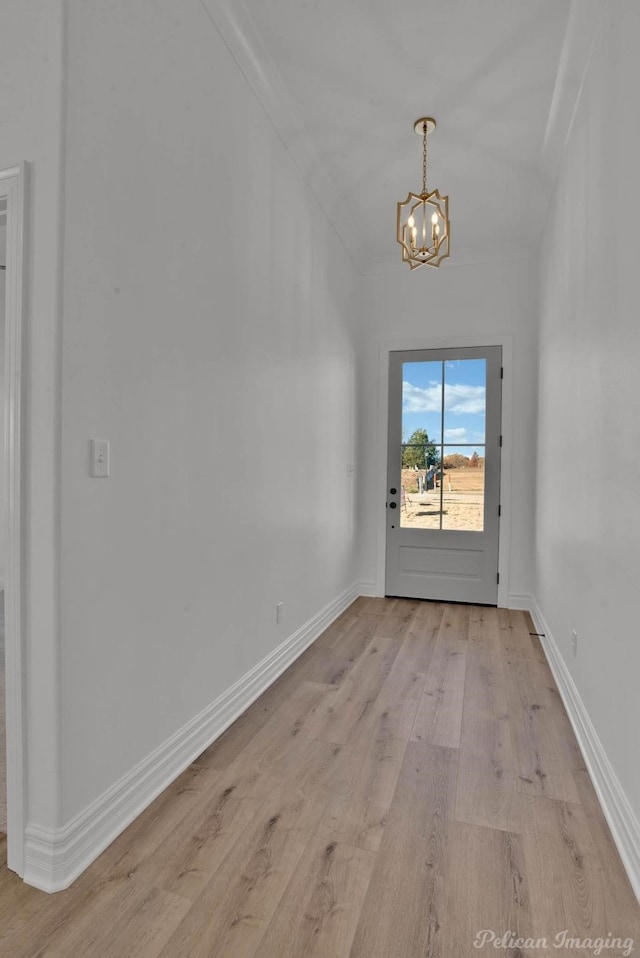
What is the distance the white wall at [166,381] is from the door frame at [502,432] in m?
1.76

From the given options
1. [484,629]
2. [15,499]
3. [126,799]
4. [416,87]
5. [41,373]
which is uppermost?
[416,87]

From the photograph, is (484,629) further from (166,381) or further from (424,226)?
(166,381)

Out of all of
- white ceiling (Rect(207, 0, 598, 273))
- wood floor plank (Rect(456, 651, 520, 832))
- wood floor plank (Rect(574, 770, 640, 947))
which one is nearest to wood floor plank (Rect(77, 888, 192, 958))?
wood floor plank (Rect(456, 651, 520, 832))

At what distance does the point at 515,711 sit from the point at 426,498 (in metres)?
2.27

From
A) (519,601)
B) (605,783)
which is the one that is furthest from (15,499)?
(519,601)

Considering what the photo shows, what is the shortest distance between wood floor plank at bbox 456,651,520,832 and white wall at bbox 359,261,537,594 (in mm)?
1822

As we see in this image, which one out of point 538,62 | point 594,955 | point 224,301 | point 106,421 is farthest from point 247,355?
point 594,955

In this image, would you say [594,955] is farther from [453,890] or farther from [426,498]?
[426,498]

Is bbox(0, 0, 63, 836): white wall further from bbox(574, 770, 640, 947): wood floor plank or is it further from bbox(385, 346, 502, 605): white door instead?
bbox(385, 346, 502, 605): white door

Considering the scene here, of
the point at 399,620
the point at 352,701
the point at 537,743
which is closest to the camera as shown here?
the point at 537,743

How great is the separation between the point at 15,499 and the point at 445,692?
228 cm

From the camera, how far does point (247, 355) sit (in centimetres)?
256

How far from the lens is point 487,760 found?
2.14 meters

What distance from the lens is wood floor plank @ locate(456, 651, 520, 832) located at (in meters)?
1.81
